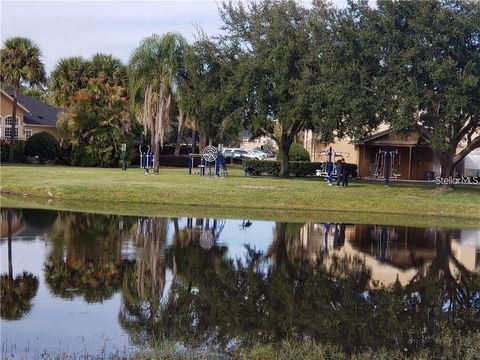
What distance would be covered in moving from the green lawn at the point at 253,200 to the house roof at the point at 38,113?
29.8 metres

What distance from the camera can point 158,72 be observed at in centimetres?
4522

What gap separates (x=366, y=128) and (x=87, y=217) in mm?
18487

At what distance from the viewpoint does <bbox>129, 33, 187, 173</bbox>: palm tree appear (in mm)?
44906

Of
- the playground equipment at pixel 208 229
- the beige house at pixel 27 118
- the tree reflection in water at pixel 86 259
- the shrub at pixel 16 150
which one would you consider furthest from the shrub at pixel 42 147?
the tree reflection in water at pixel 86 259

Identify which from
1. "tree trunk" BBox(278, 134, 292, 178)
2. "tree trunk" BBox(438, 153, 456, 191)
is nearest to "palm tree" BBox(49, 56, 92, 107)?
"tree trunk" BBox(278, 134, 292, 178)

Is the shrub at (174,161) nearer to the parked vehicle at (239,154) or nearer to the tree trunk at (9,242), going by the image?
the parked vehicle at (239,154)

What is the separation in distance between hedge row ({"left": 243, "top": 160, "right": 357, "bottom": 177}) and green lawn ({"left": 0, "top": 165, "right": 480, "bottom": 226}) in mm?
13904

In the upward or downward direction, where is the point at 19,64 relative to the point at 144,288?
upward

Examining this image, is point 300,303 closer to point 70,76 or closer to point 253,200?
point 253,200

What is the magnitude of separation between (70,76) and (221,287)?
54.0 metres

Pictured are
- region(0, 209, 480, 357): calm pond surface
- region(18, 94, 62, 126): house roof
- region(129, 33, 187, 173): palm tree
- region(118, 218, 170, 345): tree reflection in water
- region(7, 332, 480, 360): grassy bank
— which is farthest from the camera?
region(18, 94, 62, 126): house roof

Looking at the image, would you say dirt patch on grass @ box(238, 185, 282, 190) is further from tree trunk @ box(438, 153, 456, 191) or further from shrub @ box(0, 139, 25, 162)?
shrub @ box(0, 139, 25, 162)

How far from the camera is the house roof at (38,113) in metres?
68.0

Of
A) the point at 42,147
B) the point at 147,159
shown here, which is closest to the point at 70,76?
the point at 42,147
